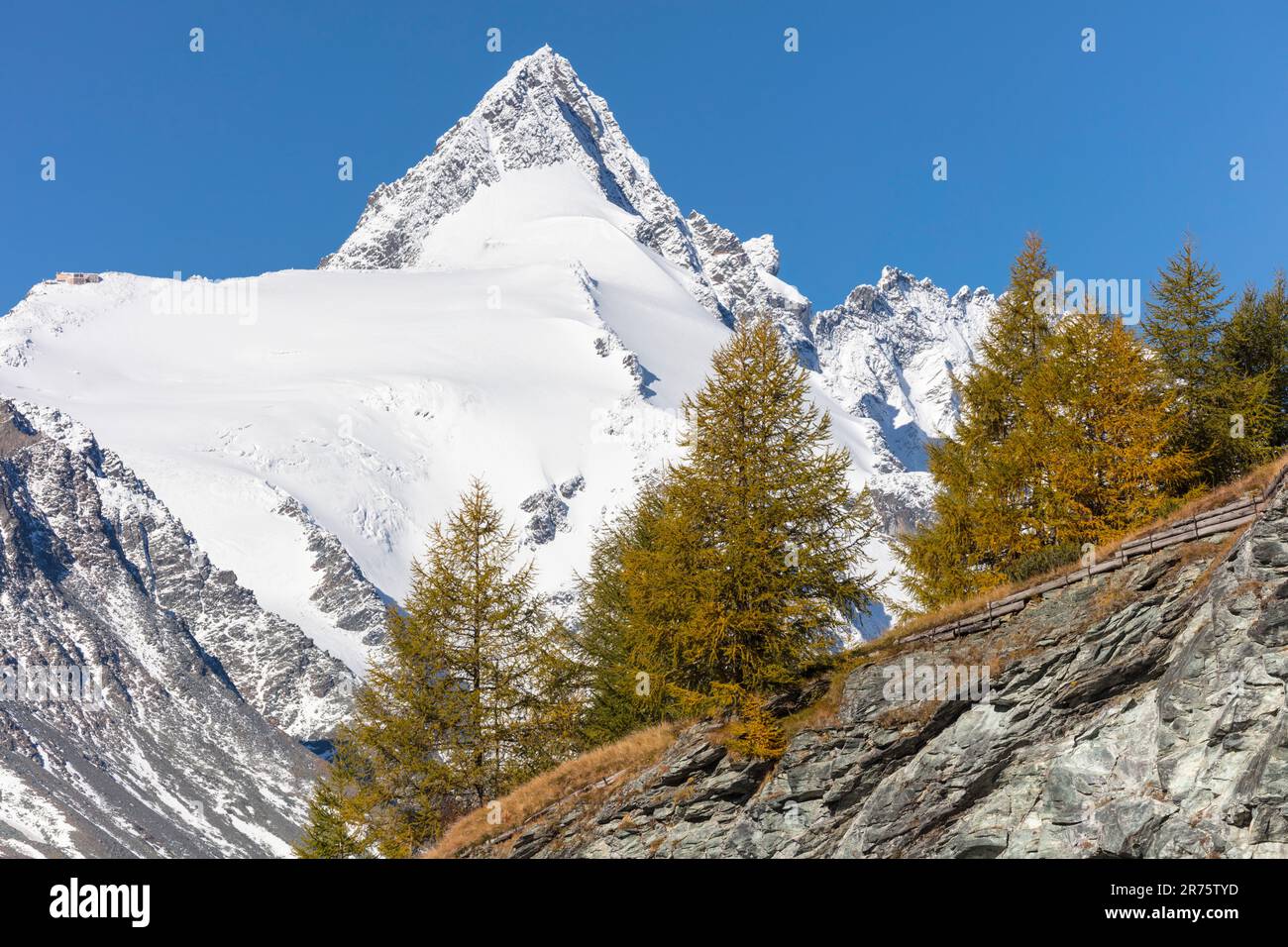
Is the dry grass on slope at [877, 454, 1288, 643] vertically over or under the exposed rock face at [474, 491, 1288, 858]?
over

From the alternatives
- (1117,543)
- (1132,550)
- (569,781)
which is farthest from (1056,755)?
(569,781)

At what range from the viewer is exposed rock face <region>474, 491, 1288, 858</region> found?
16438mm

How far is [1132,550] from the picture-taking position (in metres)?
20.7

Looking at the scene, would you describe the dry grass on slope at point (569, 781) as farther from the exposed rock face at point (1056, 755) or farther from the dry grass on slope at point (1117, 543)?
the dry grass on slope at point (1117, 543)

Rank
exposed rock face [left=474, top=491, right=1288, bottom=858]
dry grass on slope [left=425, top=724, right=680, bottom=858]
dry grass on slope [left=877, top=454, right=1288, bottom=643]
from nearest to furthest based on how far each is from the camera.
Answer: exposed rock face [left=474, top=491, right=1288, bottom=858]
dry grass on slope [left=877, top=454, right=1288, bottom=643]
dry grass on slope [left=425, top=724, right=680, bottom=858]

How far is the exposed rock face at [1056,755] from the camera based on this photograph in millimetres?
16438

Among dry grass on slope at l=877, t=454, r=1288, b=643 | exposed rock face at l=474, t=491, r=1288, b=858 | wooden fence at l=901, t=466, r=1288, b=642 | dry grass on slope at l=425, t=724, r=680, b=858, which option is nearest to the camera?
exposed rock face at l=474, t=491, r=1288, b=858

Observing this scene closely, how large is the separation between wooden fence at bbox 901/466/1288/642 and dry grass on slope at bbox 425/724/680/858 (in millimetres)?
6008

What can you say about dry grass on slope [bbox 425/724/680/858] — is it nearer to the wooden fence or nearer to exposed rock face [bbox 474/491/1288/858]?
exposed rock face [bbox 474/491/1288/858]

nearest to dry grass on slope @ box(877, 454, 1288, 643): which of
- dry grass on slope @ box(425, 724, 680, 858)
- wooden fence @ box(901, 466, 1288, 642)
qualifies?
wooden fence @ box(901, 466, 1288, 642)
